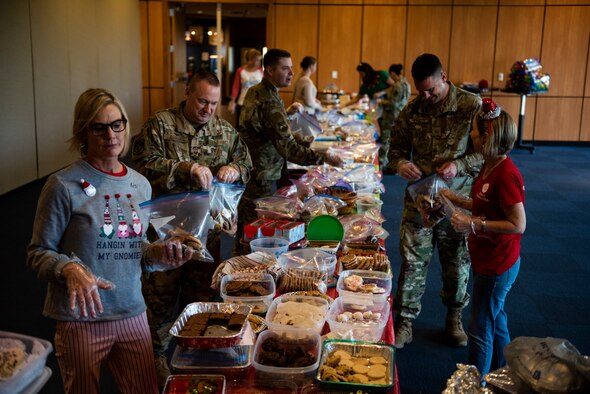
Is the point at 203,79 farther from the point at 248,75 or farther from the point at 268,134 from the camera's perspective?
the point at 248,75

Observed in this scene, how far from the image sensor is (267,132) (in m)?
3.97

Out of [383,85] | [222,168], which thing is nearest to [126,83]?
[383,85]

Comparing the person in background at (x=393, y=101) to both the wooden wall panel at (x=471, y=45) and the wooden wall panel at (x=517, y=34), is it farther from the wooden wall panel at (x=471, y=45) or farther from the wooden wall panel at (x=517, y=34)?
the wooden wall panel at (x=517, y=34)

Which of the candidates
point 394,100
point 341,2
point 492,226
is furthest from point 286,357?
point 341,2

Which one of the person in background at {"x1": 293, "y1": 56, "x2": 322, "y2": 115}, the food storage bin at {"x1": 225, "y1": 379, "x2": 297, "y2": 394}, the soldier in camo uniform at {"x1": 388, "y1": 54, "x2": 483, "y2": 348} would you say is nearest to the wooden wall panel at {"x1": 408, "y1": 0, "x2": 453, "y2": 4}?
the person in background at {"x1": 293, "y1": 56, "x2": 322, "y2": 115}

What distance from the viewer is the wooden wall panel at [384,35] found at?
1195 centimetres

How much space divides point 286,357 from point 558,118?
459 inches

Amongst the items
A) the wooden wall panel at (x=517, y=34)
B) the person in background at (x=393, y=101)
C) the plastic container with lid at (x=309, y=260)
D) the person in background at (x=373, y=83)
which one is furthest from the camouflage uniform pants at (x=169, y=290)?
the wooden wall panel at (x=517, y=34)

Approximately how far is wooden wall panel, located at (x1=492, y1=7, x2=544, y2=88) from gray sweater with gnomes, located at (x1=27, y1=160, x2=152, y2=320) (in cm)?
1123

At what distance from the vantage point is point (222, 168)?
282cm

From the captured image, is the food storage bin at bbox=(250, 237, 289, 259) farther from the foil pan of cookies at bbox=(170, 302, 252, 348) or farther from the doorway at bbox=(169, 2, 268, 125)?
the doorway at bbox=(169, 2, 268, 125)

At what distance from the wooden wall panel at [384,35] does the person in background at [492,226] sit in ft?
31.9

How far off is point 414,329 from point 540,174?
6319mm

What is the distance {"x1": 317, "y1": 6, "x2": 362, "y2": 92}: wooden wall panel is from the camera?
1202 cm
